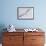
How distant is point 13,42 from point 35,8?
4.27 ft

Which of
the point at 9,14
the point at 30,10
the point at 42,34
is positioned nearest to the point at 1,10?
the point at 9,14

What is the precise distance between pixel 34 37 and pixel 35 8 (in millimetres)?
1003

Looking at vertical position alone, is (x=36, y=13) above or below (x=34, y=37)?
above

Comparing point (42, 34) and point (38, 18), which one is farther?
point (38, 18)

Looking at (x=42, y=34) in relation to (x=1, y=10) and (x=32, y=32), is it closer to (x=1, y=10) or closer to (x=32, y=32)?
(x=32, y=32)

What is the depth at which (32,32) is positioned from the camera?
3.48 m

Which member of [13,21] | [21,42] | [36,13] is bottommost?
[21,42]

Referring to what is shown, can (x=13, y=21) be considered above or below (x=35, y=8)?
below

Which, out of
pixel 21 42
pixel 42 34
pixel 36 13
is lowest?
pixel 21 42

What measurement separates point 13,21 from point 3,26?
0.36 metres

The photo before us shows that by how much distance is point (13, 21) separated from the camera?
13.2 ft

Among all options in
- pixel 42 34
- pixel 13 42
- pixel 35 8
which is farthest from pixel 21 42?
pixel 35 8

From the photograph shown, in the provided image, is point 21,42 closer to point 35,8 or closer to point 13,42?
point 13,42

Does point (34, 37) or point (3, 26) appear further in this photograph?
point (3, 26)
